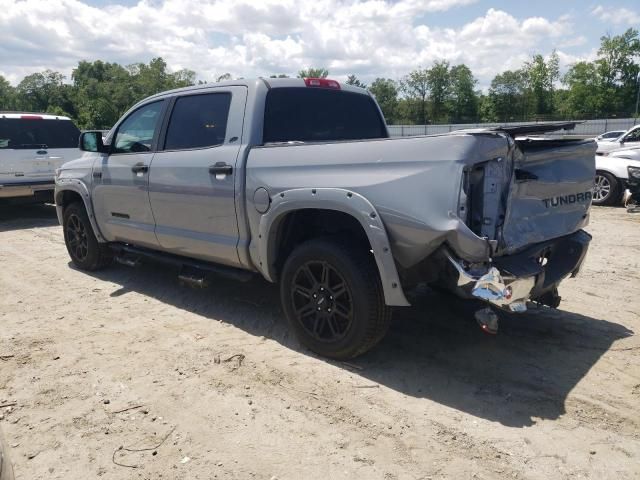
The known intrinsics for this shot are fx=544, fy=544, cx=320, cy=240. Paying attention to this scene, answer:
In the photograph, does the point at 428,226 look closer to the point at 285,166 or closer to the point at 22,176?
the point at 285,166

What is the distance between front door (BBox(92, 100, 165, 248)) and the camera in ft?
16.8

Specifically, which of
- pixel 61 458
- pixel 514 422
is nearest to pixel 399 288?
pixel 514 422

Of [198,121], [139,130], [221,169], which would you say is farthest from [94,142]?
[221,169]

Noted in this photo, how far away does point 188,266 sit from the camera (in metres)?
5.02

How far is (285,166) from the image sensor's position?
12.6ft

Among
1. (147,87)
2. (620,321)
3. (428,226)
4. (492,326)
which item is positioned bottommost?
(620,321)

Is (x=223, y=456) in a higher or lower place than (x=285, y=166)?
lower

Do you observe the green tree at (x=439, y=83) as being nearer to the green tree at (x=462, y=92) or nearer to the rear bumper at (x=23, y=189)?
the green tree at (x=462, y=92)

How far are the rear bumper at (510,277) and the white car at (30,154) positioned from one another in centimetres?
891

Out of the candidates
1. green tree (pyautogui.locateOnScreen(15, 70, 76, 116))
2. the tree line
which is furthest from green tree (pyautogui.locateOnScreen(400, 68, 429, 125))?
green tree (pyautogui.locateOnScreen(15, 70, 76, 116))

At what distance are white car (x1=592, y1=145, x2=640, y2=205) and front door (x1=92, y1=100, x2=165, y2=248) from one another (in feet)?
30.2

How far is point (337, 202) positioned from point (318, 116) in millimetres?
1419

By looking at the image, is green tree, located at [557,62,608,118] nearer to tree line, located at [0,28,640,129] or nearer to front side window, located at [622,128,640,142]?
tree line, located at [0,28,640,129]

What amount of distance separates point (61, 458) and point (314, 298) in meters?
1.81
